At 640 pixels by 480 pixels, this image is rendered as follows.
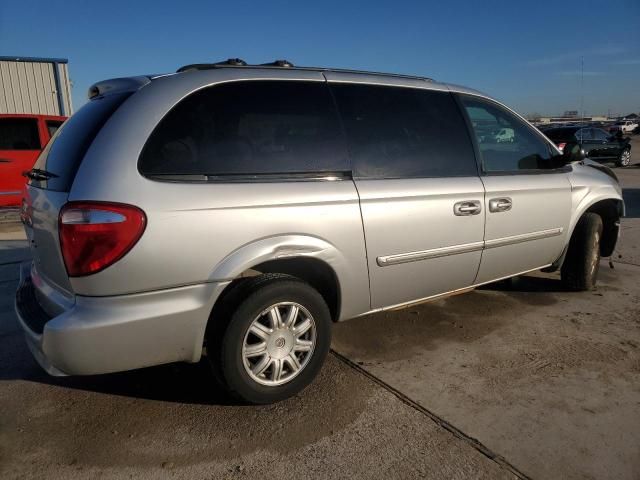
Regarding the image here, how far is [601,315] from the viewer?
4074mm

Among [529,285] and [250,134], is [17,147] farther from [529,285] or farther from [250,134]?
[529,285]

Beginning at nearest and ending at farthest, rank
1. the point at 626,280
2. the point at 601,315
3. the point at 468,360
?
the point at 468,360, the point at 601,315, the point at 626,280

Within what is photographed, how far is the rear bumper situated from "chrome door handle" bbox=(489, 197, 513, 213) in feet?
6.71

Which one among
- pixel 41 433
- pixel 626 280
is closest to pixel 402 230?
pixel 41 433

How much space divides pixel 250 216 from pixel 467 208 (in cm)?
159

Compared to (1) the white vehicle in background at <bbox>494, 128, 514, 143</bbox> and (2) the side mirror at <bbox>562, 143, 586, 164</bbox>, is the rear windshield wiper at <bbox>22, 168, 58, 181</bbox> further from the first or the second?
(2) the side mirror at <bbox>562, 143, 586, 164</bbox>

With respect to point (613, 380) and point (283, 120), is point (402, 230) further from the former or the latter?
point (613, 380)

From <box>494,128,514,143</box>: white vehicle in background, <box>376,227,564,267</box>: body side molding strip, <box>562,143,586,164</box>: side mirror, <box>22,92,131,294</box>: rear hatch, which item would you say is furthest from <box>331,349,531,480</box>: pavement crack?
<box>562,143,586,164</box>: side mirror

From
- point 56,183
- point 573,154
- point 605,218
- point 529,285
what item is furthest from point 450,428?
point 605,218

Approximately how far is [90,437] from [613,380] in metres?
2.96

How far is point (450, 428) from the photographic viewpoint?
2.53 metres

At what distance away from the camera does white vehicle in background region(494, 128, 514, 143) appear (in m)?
3.91

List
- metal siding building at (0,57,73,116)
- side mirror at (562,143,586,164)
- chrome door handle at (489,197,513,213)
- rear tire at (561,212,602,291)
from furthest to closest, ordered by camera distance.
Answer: metal siding building at (0,57,73,116)
rear tire at (561,212,602,291)
side mirror at (562,143,586,164)
chrome door handle at (489,197,513,213)

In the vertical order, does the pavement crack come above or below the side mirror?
below
